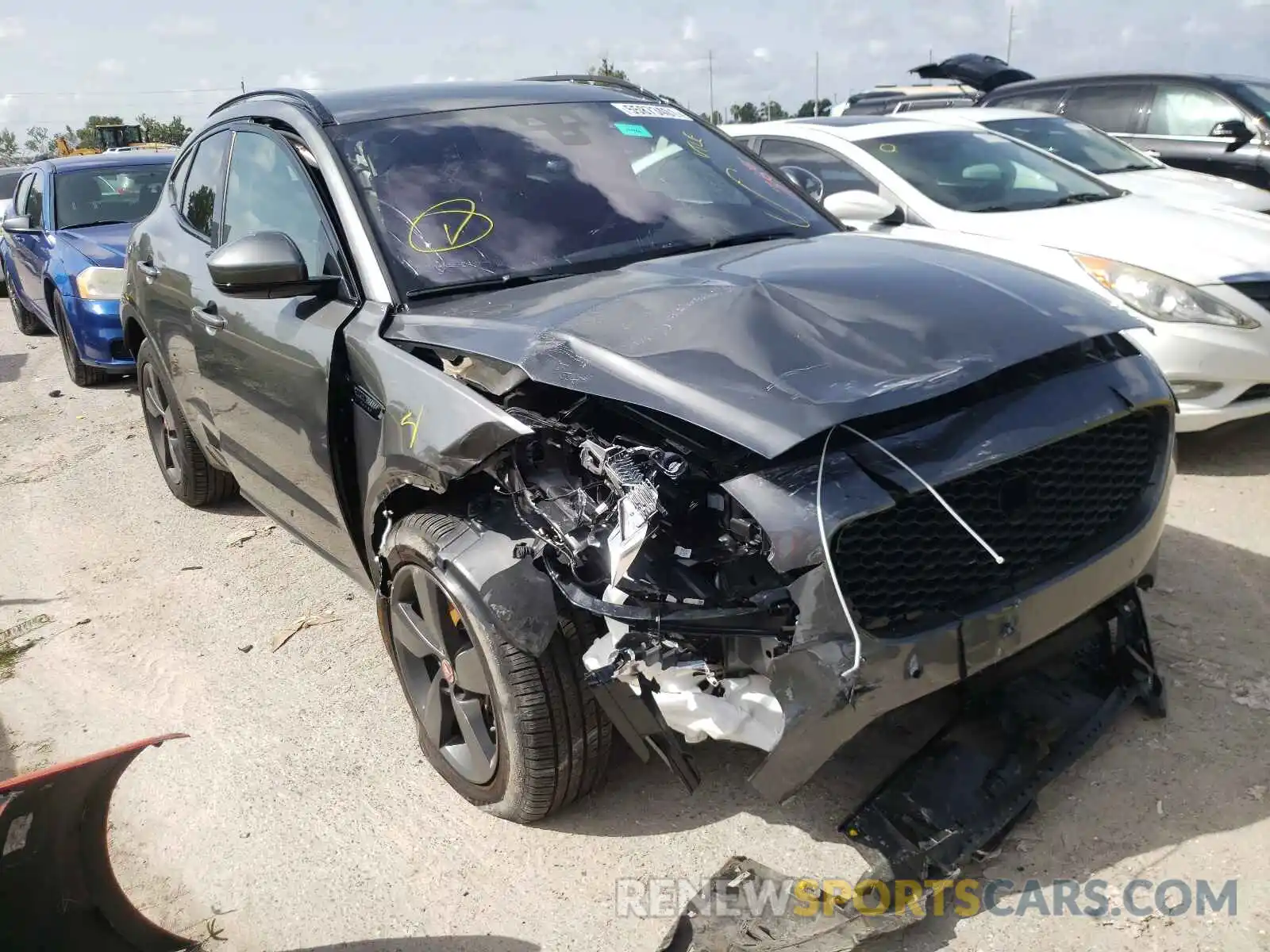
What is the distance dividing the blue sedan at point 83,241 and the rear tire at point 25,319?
4.14 ft

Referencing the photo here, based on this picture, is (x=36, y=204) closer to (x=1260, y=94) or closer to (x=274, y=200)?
(x=274, y=200)

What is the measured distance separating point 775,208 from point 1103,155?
184 inches

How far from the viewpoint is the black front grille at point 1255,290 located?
4.52 metres

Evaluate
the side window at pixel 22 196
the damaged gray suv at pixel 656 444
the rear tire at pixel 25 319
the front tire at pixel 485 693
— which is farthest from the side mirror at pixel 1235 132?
the rear tire at pixel 25 319

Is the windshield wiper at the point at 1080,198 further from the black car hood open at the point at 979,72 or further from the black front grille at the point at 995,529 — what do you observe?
the black car hood open at the point at 979,72

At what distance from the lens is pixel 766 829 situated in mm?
2676

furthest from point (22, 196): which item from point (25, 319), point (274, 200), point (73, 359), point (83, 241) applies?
point (274, 200)

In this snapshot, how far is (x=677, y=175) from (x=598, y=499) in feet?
5.34

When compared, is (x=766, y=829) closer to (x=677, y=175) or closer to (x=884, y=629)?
(x=884, y=629)

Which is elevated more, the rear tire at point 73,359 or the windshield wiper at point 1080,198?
the windshield wiper at point 1080,198

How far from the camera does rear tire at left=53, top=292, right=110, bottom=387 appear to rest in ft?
26.2

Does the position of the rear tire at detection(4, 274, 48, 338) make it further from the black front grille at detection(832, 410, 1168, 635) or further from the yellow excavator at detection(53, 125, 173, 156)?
the black front grille at detection(832, 410, 1168, 635)

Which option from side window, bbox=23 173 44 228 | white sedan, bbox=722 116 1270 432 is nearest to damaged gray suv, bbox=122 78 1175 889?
white sedan, bbox=722 116 1270 432

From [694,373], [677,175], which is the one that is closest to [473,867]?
[694,373]
